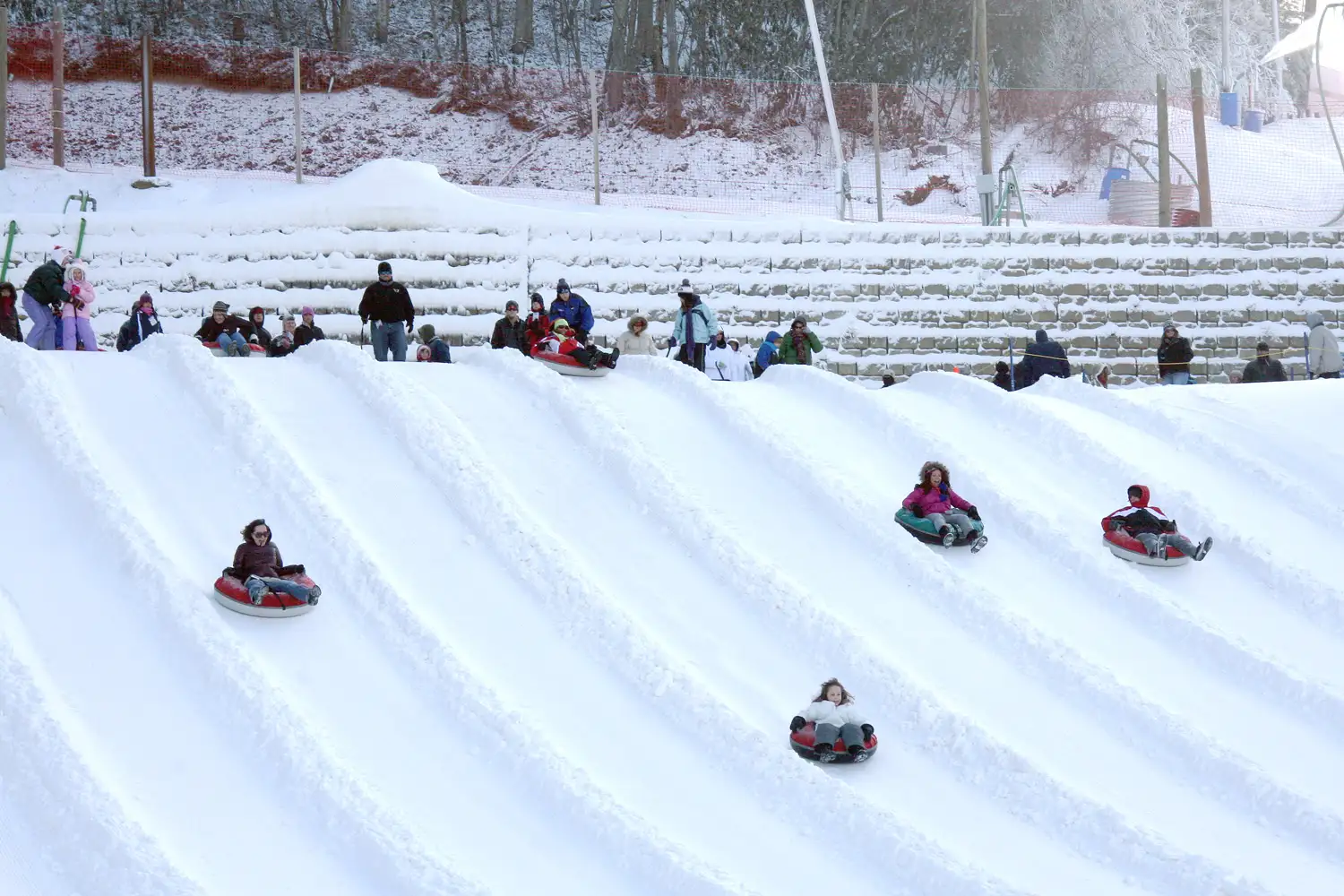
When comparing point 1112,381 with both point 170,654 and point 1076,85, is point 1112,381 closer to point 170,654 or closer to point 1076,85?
point 170,654

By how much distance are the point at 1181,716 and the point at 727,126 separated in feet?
44.9

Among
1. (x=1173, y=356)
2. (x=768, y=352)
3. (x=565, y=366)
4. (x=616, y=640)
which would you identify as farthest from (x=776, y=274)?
(x=616, y=640)

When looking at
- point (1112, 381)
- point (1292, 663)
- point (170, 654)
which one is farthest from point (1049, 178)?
point (170, 654)

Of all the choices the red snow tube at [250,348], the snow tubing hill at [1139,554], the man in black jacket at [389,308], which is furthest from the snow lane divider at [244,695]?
the snow tubing hill at [1139,554]

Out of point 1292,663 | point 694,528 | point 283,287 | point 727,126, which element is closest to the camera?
point 1292,663

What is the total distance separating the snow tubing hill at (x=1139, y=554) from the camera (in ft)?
34.0

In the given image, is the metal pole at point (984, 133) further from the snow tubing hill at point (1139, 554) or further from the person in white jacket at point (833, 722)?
the person in white jacket at point (833, 722)

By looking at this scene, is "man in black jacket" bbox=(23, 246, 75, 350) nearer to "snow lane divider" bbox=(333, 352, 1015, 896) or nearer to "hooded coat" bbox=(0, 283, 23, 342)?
"hooded coat" bbox=(0, 283, 23, 342)

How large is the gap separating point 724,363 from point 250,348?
165 inches

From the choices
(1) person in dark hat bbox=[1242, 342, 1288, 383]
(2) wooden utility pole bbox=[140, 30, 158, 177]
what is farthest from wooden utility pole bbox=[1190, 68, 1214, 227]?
(2) wooden utility pole bbox=[140, 30, 158, 177]

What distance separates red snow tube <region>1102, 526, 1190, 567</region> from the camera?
1036cm

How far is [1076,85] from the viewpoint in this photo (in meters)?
28.4

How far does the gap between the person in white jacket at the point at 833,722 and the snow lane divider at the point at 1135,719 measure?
156 centimetres

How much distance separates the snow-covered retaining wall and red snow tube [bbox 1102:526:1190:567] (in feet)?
20.8
